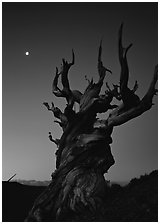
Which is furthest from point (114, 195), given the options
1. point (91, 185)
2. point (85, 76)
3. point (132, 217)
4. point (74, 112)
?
point (85, 76)

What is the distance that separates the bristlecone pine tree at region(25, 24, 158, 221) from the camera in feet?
40.1

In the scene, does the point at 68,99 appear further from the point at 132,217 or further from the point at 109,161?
the point at 132,217

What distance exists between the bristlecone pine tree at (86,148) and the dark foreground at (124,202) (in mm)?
565

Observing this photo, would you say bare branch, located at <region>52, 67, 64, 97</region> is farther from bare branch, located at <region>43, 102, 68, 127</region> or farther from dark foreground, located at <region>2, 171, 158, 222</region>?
dark foreground, located at <region>2, 171, 158, 222</region>

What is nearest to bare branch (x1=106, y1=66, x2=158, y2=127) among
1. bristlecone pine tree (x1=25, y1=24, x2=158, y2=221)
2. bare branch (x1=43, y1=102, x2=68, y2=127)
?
bristlecone pine tree (x1=25, y1=24, x2=158, y2=221)

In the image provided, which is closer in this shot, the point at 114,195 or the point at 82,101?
the point at 114,195

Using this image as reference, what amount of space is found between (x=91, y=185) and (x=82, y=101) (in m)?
3.65

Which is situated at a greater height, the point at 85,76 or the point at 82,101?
the point at 85,76

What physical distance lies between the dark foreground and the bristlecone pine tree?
565mm

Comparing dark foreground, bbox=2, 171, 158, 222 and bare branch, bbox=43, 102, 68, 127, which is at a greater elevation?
bare branch, bbox=43, 102, 68, 127

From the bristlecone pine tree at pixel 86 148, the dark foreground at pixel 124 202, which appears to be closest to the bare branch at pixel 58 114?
the bristlecone pine tree at pixel 86 148

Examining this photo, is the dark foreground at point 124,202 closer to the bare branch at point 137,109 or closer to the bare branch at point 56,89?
the bare branch at point 137,109

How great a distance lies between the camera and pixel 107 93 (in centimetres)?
1341

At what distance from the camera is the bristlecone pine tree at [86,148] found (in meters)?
12.2
